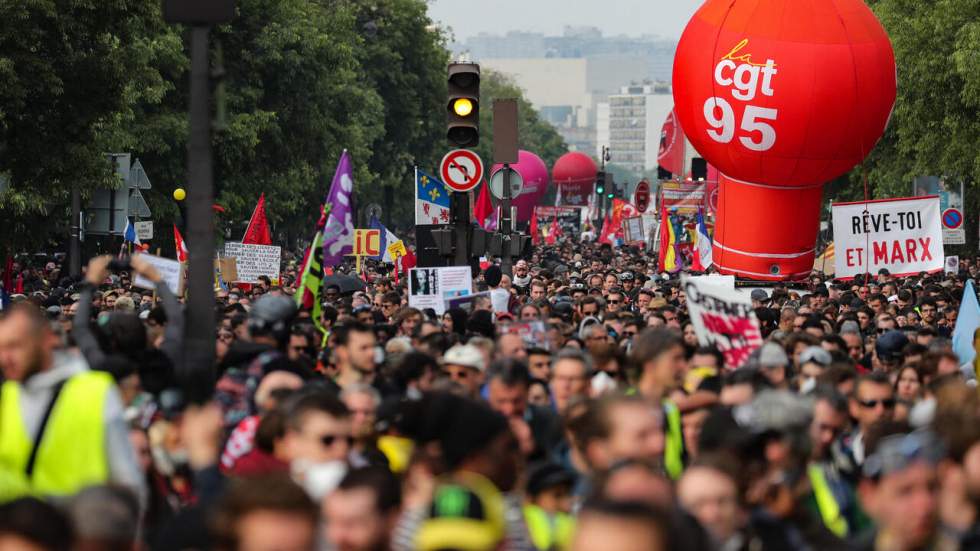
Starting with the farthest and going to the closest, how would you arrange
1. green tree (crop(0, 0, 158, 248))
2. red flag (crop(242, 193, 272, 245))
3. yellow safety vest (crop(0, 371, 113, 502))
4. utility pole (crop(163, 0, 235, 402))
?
red flag (crop(242, 193, 272, 245)), green tree (crop(0, 0, 158, 248)), utility pole (crop(163, 0, 235, 402)), yellow safety vest (crop(0, 371, 113, 502))

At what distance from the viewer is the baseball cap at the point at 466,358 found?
959cm

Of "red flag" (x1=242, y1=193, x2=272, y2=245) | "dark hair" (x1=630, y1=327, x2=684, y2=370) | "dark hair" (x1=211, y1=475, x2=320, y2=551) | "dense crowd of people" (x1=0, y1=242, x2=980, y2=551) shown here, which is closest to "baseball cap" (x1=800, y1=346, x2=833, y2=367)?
"dense crowd of people" (x1=0, y1=242, x2=980, y2=551)

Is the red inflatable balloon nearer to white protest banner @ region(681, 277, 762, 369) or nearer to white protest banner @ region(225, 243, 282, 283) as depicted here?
white protest banner @ region(225, 243, 282, 283)

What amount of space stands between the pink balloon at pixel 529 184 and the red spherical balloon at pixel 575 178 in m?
14.3

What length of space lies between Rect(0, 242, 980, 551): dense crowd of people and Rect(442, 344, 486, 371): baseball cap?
17 millimetres

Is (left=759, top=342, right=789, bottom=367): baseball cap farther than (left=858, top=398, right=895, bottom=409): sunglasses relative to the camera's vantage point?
Yes

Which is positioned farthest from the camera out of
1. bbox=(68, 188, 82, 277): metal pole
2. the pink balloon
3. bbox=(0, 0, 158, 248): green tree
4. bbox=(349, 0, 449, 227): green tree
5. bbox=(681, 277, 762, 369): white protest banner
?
the pink balloon

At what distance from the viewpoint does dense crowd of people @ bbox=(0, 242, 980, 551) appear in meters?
5.31

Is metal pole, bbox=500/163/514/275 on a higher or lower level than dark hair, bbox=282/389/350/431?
higher

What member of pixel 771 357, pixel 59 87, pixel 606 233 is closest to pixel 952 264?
pixel 59 87

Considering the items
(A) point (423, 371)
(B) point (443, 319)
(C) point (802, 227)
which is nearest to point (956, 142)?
(C) point (802, 227)

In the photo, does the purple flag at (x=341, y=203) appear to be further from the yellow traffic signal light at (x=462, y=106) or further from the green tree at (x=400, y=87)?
the green tree at (x=400, y=87)

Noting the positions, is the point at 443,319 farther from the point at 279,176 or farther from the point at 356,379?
the point at 279,176

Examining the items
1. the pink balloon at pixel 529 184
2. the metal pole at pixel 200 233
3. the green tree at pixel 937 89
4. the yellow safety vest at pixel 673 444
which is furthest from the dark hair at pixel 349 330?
the pink balloon at pixel 529 184
